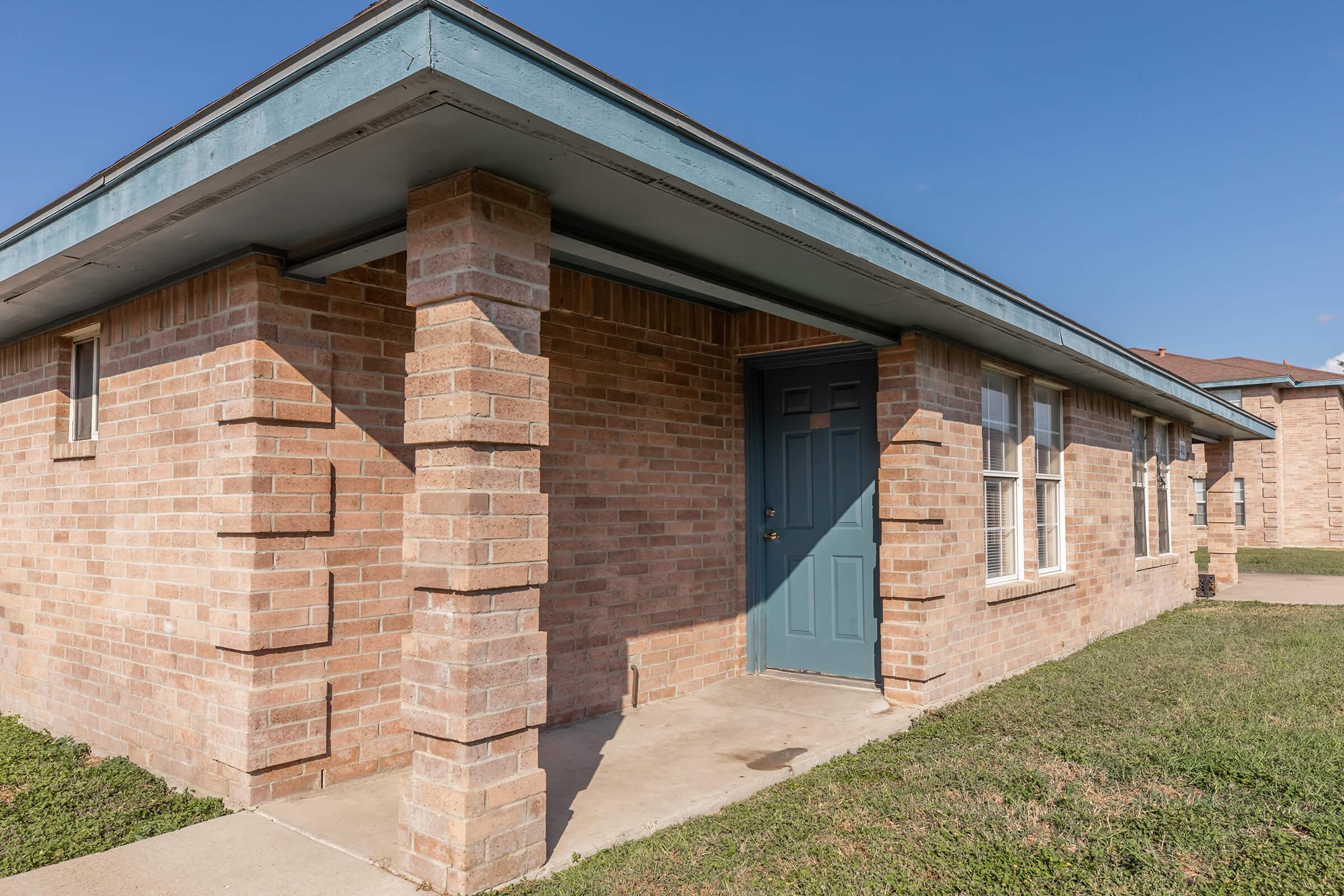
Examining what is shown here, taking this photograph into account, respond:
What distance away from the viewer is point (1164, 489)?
42.3 ft

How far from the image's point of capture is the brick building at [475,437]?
3389mm

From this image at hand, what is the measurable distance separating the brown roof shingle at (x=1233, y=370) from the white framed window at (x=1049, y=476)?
20590mm

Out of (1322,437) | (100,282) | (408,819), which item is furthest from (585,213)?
(1322,437)

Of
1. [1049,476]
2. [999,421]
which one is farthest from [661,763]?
[1049,476]

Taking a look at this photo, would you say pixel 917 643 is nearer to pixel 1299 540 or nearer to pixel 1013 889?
pixel 1013 889

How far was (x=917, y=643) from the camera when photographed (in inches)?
254

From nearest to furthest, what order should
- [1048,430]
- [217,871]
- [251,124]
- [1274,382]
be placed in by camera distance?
[251,124], [217,871], [1048,430], [1274,382]

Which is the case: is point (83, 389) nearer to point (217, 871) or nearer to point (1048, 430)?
point (217, 871)

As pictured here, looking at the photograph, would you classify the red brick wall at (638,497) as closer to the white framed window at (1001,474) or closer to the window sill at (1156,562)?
the white framed window at (1001,474)

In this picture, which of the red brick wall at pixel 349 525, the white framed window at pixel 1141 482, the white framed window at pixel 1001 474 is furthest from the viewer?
the white framed window at pixel 1141 482

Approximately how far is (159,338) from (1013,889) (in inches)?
203

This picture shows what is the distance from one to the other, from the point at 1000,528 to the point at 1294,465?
26.9 metres

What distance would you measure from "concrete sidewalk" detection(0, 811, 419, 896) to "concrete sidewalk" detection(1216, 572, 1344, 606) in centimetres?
1395

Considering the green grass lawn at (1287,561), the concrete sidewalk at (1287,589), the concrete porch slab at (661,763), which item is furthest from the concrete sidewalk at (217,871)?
the green grass lawn at (1287,561)
